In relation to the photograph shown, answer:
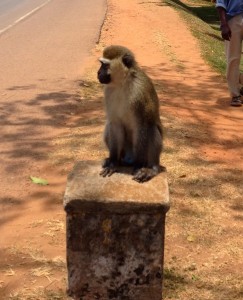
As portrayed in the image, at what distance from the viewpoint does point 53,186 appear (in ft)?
18.2

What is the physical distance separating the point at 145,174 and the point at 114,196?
0.54 metres

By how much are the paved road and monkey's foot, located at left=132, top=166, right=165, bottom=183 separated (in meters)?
1.68

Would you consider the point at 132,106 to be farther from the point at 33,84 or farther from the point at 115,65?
the point at 33,84

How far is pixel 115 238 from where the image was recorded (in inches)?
127

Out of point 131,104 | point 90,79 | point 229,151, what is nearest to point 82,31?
point 90,79

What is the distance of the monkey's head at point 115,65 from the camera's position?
13.0 ft

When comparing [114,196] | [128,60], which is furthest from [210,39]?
[114,196]

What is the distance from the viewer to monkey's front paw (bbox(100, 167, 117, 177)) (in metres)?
3.68

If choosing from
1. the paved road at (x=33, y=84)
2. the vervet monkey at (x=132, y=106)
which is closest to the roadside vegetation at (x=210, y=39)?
the paved road at (x=33, y=84)

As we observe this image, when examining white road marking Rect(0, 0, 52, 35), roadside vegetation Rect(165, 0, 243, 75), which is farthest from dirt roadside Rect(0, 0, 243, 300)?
white road marking Rect(0, 0, 52, 35)

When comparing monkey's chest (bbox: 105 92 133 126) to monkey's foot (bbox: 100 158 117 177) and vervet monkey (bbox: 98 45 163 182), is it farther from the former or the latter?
monkey's foot (bbox: 100 158 117 177)

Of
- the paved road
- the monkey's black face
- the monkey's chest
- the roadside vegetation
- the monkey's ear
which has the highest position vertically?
the monkey's ear

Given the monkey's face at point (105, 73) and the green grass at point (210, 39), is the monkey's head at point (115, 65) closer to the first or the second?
the monkey's face at point (105, 73)

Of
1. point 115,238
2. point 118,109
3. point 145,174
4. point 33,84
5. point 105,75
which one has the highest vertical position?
point 105,75
